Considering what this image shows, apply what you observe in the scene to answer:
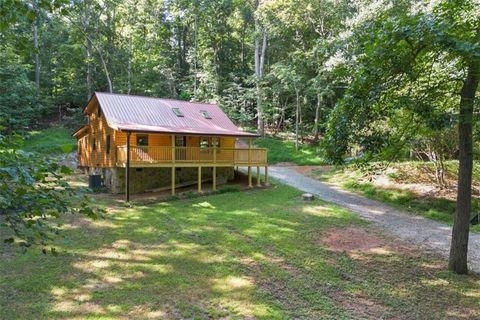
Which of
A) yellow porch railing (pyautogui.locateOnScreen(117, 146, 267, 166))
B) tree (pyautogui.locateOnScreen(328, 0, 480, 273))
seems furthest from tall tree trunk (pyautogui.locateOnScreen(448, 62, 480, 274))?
yellow porch railing (pyautogui.locateOnScreen(117, 146, 267, 166))

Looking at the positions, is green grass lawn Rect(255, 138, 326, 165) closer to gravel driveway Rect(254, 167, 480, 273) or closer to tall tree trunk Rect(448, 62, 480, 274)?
gravel driveway Rect(254, 167, 480, 273)

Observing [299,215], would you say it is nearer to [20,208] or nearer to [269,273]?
[269,273]

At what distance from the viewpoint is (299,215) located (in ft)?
43.5

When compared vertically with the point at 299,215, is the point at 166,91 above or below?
above

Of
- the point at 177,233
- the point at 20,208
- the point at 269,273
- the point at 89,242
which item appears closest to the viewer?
the point at 20,208

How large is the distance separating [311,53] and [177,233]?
21977 millimetres

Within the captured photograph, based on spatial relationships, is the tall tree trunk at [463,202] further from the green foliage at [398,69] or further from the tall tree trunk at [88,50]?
the tall tree trunk at [88,50]

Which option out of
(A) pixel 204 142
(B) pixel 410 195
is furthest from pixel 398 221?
(A) pixel 204 142

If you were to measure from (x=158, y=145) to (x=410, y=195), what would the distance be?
1269cm

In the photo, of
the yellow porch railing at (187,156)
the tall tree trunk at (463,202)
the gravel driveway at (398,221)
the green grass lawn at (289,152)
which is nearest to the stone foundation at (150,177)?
the yellow porch railing at (187,156)

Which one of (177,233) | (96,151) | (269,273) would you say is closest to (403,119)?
(269,273)

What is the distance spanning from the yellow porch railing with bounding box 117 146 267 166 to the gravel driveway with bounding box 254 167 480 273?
2.81 m

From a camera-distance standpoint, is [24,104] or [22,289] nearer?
[22,289]

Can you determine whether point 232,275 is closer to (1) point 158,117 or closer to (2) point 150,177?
(2) point 150,177
